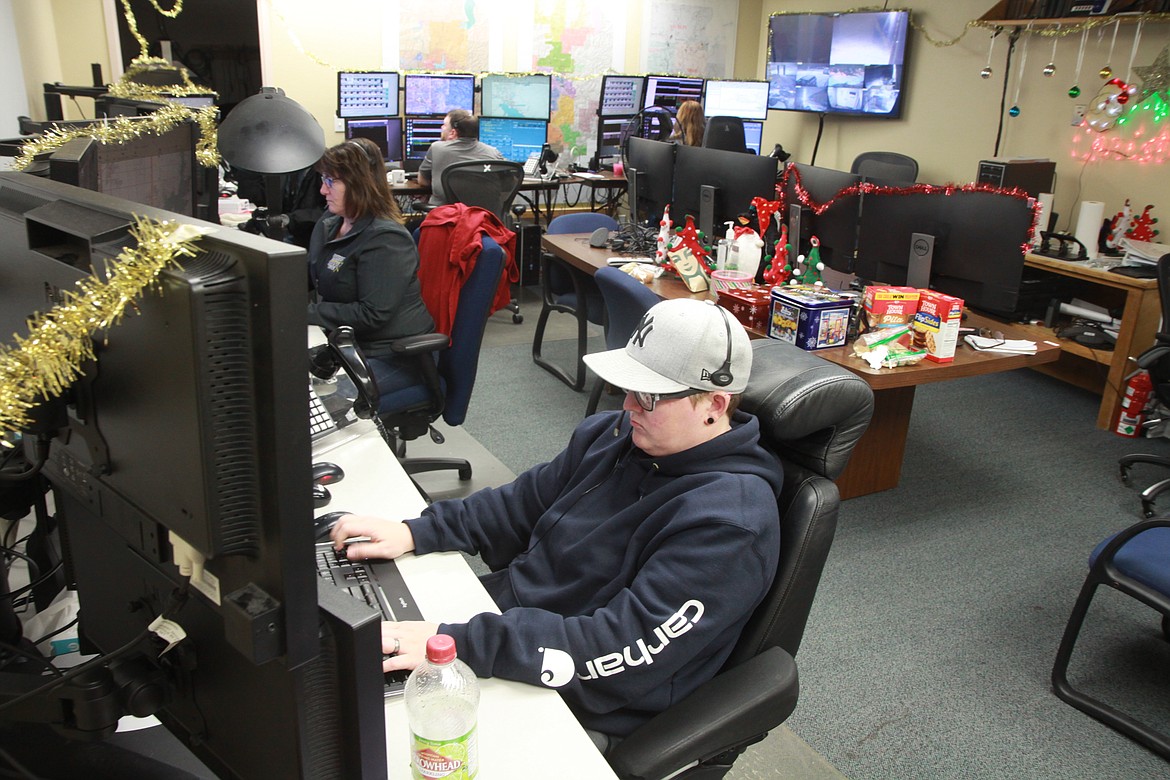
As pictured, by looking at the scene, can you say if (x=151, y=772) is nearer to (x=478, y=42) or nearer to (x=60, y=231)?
(x=60, y=231)

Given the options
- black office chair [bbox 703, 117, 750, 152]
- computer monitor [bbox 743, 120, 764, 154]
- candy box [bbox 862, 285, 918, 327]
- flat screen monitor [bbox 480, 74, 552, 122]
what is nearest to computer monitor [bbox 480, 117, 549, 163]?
flat screen monitor [bbox 480, 74, 552, 122]

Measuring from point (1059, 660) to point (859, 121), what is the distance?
515cm

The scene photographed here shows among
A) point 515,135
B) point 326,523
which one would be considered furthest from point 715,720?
point 515,135

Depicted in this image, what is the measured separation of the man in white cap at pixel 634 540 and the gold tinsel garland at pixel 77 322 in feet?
2.02

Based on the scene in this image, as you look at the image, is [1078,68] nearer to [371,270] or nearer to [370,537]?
[371,270]

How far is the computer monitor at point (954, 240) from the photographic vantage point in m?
2.70

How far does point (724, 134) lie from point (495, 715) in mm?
5777

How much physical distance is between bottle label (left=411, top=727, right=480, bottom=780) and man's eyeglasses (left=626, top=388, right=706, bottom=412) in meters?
0.59

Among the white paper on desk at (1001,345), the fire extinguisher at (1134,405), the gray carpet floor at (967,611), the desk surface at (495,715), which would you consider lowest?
the gray carpet floor at (967,611)

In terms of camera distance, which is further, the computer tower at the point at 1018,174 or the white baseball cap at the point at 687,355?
the computer tower at the point at 1018,174

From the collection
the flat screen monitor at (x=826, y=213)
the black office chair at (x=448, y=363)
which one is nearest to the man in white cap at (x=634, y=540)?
the black office chair at (x=448, y=363)

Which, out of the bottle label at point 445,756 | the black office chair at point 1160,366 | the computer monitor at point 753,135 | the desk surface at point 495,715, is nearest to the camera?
the bottle label at point 445,756

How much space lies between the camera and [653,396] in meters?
1.37

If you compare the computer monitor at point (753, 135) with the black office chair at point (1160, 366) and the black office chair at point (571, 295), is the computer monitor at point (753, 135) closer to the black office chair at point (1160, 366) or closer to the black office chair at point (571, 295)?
the black office chair at point (571, 295)
